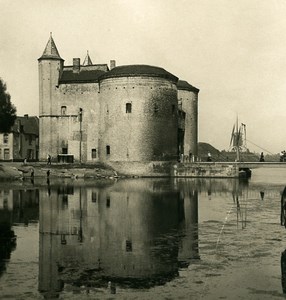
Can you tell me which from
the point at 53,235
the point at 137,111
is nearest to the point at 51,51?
the point at 137,111

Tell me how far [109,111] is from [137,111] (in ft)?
10.3

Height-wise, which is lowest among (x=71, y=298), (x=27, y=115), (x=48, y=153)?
(x=71, y=298)

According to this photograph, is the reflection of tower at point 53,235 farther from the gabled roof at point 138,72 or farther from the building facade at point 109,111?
the gabled roof at point 138,72

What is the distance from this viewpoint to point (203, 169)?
151 feet

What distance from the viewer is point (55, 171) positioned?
139ft

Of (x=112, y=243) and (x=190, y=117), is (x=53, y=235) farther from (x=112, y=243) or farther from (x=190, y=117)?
(x=190, y=117)

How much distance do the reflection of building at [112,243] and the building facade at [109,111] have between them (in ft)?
92.7

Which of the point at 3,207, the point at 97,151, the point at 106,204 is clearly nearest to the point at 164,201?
the point at 106,204

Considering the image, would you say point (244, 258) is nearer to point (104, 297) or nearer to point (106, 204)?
point (104, 297)

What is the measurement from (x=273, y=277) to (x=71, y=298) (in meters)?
3.51

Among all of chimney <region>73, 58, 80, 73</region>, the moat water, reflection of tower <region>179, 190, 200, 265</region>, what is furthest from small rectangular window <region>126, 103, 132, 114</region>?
the moat water

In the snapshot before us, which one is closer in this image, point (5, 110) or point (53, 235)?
point (53, 235)

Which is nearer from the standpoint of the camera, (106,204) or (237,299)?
(237,299)

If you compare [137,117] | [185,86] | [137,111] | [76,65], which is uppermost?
[76,65]
